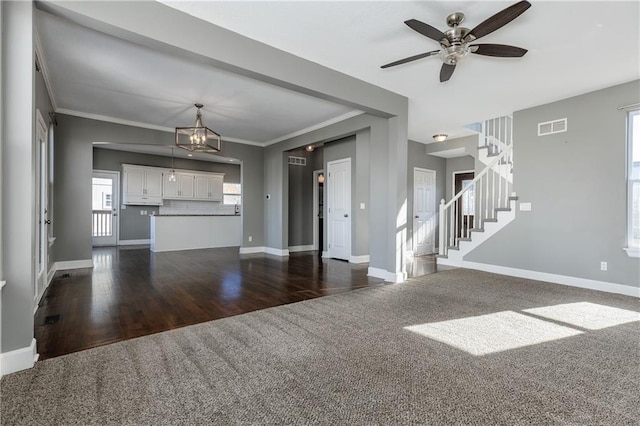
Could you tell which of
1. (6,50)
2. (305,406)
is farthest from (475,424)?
(6,50)

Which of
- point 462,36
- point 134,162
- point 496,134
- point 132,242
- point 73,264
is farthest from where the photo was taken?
point 132,242

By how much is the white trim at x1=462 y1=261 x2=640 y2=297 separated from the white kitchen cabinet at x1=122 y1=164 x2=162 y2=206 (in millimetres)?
8659

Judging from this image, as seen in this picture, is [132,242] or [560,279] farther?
[132,242]

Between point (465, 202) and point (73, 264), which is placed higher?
point (465, 202)

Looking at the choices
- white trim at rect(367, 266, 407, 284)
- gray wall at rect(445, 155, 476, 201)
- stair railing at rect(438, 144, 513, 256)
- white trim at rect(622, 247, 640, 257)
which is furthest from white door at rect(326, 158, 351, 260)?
white trim at rect(622, 247, 640, 257)

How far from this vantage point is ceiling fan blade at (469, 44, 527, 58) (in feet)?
8.46

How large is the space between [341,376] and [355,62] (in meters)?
3.15

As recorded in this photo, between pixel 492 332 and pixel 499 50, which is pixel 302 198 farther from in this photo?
pixel 492 332

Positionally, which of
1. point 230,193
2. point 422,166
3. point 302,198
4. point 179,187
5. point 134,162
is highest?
point 134,162

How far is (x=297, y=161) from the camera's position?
789 centimetres

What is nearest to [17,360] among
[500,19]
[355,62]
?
[355,62]

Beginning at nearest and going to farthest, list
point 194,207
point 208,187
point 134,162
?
point 134,162 → point 208,187 → point 194,207

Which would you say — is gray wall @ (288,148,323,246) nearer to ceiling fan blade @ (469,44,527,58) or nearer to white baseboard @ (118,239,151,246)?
white baseboard @ (118,239,151,246)

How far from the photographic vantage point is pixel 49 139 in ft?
15.1
